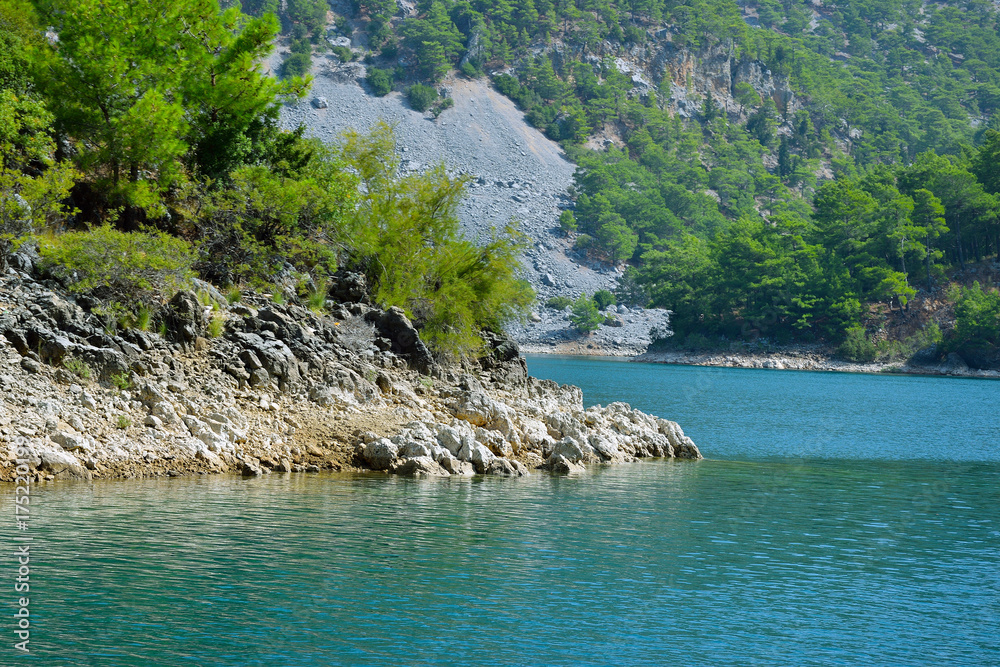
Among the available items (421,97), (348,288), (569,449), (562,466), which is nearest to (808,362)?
(348,288)

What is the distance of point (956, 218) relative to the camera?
120 m

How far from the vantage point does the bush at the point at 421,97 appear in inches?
7726

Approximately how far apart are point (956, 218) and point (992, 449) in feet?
287

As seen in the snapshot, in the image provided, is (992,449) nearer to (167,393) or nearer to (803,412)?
(803,412)

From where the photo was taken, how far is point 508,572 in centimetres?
1672

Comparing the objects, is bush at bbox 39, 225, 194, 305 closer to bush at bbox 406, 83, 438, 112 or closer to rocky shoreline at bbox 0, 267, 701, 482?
rocky shoreline at bbox 0, 267, 701, 482

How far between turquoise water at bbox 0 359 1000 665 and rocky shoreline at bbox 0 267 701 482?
1209 millimetres

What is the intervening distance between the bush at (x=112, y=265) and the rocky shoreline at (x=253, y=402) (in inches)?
19.7

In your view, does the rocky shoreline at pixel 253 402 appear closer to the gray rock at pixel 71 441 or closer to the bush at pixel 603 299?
the gray rock at pixel 71 441

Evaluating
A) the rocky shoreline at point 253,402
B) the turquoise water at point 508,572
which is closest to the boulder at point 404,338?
the rocky shoreline at point 253,402

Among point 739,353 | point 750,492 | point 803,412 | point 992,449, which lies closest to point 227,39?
point 750,492

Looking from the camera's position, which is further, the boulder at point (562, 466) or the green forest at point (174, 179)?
the boulder at point (562, 466)

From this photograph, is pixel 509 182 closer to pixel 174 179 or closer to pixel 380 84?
pixel 380 84

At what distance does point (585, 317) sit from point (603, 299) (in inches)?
367
